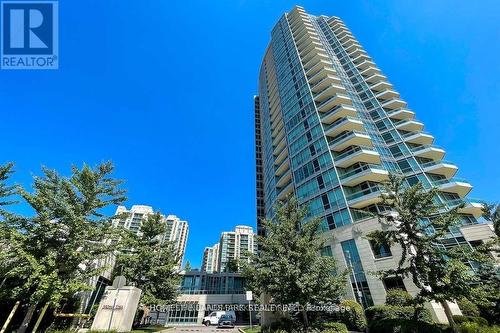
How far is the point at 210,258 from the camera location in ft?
495

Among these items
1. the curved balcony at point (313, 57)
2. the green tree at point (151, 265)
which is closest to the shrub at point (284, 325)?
the green tree at point (151, 265)

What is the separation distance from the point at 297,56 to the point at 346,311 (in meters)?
54.4

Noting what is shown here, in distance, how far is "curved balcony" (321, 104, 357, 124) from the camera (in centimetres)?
4144

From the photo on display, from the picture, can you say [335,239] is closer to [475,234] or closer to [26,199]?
[475,234]

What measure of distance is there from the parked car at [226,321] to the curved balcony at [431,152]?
129 ft

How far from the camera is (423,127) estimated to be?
44.0m

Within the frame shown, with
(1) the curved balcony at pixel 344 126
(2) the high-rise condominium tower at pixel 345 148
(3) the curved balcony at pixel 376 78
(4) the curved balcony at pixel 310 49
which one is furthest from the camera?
(4) the curved balcony at pixel 310 49

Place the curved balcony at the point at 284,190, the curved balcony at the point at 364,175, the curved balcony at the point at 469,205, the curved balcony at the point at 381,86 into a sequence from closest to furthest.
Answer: the curved balcony at the point at 469,205 < the curved balcony at the point at 364,175 < the curved balcony at the point at 284,190 < the curved balcony at the point at 381,86

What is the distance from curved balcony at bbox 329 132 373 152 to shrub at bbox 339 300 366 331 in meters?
23.0

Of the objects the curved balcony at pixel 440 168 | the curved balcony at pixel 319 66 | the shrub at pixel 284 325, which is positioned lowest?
the shrub at pixel 284 325

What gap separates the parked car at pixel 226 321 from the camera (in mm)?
36250

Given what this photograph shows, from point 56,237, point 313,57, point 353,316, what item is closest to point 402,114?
point 313,57

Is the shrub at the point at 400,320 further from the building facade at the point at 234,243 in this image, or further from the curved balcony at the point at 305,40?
the building facade at the point at 234,243

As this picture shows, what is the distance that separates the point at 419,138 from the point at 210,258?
138 meters
